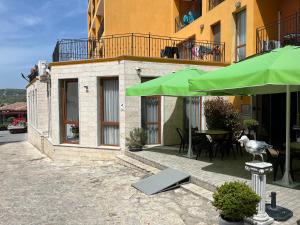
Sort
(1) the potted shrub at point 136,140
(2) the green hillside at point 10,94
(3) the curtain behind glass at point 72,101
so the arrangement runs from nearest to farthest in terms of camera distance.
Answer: (1) the potted shrub at point 136,140 → (3) the curtain behind glass at point 72,101 → (2) the green hillside at point 10,94

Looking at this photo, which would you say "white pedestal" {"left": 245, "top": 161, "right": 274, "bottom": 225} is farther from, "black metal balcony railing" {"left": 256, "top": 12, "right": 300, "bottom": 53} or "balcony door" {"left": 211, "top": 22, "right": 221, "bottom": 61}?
"balcony door" {"left": 211, "top": 22, "right": 221, "bottom": 61}

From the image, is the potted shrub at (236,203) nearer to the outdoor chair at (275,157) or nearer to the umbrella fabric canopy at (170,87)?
the outdoor chair at (275,157)

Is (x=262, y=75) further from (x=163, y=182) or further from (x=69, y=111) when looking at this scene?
(x=69, y=111)

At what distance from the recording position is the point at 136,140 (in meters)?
12.5

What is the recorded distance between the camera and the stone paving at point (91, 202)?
614 centimetres

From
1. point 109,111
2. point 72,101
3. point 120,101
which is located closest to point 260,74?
point 120,101

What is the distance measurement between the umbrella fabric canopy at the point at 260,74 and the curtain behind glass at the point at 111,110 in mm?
5867

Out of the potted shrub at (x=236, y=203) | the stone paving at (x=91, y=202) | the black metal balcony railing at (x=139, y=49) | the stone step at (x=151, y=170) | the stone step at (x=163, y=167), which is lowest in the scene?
the stone paving at (x=91, y=202)

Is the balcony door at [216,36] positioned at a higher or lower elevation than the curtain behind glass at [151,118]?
higher

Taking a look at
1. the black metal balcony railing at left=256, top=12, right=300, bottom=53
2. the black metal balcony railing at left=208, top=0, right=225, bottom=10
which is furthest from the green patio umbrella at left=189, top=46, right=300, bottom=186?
the black metal balcony railing at left=208, top=0, right=225, bottom=10

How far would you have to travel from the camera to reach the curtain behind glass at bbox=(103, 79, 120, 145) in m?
13.0

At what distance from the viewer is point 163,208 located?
21.8 ft

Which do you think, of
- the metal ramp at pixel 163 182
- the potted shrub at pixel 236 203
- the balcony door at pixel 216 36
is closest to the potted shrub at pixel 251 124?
the balcony door at pixel 216 36

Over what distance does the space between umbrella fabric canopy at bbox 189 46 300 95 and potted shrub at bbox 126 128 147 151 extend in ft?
17.4
